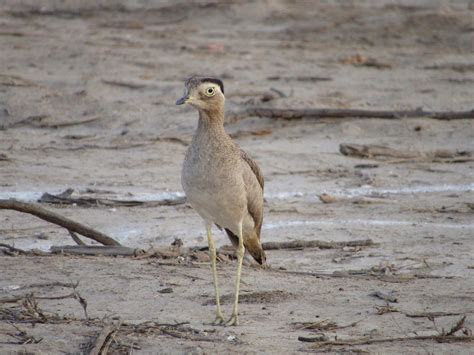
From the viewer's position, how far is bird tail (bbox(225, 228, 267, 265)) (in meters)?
7.96

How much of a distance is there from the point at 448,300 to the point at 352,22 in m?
11.6

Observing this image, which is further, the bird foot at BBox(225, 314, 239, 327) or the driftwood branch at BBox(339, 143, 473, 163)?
the driftwood branch at BBox(339, 143, 473, 163)

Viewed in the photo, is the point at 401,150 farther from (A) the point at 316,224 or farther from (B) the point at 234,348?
(B) the point at 234,348

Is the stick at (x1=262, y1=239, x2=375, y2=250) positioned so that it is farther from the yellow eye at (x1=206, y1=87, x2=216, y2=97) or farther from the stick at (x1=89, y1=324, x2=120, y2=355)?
the stick at (x1=89, y1=324, x2=120, y2=355)

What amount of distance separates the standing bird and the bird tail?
43cm

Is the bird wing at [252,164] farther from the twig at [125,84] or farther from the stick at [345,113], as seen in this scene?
the twig at [125,84]

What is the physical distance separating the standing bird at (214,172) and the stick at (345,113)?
5.79 meters

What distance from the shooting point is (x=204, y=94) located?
718 centimetres

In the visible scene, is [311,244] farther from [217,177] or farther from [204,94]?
[204,94]

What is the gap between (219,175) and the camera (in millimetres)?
7117

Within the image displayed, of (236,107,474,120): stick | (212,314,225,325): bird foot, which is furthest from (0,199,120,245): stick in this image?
(236,107,474,120): stick

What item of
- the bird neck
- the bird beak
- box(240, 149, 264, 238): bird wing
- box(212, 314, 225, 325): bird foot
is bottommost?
box(212, 314, 225, 325): bird foot

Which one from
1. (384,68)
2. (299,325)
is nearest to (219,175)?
(299,325)

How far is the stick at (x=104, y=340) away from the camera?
19.1ft
